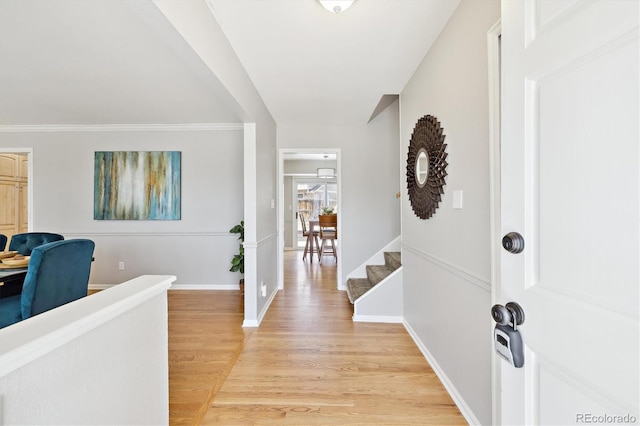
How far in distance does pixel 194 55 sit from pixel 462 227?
178 cm

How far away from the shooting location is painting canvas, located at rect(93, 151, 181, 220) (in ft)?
13.1

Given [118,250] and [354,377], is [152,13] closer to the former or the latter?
[354,377]

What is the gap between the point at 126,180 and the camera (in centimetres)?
401

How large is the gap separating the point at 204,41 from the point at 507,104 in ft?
5.26

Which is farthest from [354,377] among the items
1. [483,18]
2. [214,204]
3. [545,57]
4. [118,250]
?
[118,250]

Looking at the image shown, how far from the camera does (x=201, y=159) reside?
4.06 metres

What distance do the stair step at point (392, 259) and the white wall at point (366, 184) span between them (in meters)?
0.26

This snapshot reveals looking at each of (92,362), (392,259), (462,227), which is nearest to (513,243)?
(462,227)

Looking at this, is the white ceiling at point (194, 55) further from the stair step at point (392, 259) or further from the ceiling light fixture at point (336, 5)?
the stair step at point (392, 259)

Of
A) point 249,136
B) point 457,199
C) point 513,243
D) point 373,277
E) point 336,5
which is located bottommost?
point 373,277

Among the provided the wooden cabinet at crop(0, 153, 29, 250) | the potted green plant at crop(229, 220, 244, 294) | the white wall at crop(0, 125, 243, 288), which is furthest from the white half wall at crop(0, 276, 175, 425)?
the wooden cabinet at crop(0, 153, 29, 250)

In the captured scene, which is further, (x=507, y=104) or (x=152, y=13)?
(x=152, y=13)

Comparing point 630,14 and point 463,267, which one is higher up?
point 630,14

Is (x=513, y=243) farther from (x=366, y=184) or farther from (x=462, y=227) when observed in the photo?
(x=366, y=184)
